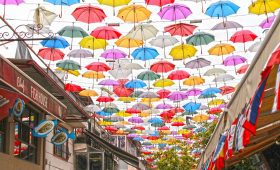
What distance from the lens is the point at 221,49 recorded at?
15719 millimetres

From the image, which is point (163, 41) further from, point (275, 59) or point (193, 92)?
point (275, 59)

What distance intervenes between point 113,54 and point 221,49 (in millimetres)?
3982

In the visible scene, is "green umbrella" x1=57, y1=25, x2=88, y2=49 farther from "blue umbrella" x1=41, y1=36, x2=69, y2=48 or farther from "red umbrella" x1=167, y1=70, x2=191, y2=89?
"red umbrella" x1=167, y1=70, x2=191, y2=89

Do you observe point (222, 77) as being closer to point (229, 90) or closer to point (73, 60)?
point (229, 90)

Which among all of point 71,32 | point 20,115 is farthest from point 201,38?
point 20,115

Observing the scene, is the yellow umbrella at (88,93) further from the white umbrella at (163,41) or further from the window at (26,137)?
the window at (26,137)

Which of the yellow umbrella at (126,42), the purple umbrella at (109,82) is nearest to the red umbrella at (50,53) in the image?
the yellow umbrella at (126,42)

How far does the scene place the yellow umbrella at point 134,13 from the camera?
512 inches

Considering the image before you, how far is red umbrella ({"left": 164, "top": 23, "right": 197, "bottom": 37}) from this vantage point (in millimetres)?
14062

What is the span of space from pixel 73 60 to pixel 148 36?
4.10 meters

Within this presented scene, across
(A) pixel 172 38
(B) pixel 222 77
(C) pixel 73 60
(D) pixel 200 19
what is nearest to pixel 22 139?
(C) pixel 73 60

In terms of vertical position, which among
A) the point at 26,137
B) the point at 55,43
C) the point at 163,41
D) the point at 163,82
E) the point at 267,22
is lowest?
the point at 26,137

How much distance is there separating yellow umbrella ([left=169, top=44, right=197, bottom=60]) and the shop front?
186 inches

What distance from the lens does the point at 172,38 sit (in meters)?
15.1
